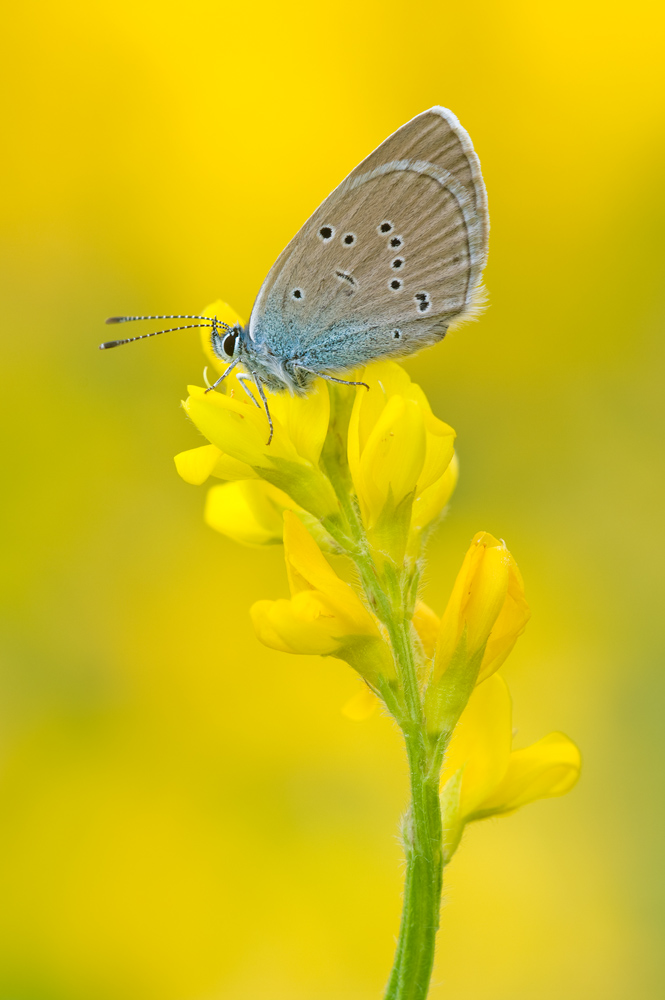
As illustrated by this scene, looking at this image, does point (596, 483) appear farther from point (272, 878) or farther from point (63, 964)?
point (63, 964)

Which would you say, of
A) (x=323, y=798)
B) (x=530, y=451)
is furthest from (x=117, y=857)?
(x=530, y=451)

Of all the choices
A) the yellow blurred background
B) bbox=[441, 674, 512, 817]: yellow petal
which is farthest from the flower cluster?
the yellow blurred background

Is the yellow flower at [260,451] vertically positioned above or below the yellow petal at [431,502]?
above

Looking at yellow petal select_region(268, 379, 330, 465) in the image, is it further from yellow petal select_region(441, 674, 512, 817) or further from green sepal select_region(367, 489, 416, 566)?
yellow petal select_region(441, 674, 512, 817)

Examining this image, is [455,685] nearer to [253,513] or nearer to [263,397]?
[253,513]

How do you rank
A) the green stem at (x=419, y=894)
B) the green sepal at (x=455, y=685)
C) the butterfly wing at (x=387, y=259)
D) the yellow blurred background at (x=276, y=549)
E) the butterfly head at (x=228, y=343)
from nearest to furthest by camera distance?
1. the green stem at (x=419, y=894)
2. the green sepal at (x=455, y=685)
3. the butterfly wing at (x=387, y=259)
4. the butterfly head at (x=228, y=343)
5. the yellow blurred background at (x=276, y=549)

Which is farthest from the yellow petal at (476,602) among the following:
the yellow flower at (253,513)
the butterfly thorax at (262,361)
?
the butterfly thorax at (262,361)

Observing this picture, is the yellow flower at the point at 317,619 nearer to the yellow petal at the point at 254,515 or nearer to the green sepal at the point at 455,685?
the green sepal at the point at 455,685

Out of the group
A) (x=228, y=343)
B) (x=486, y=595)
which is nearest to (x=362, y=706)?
(x=486, y=595)
